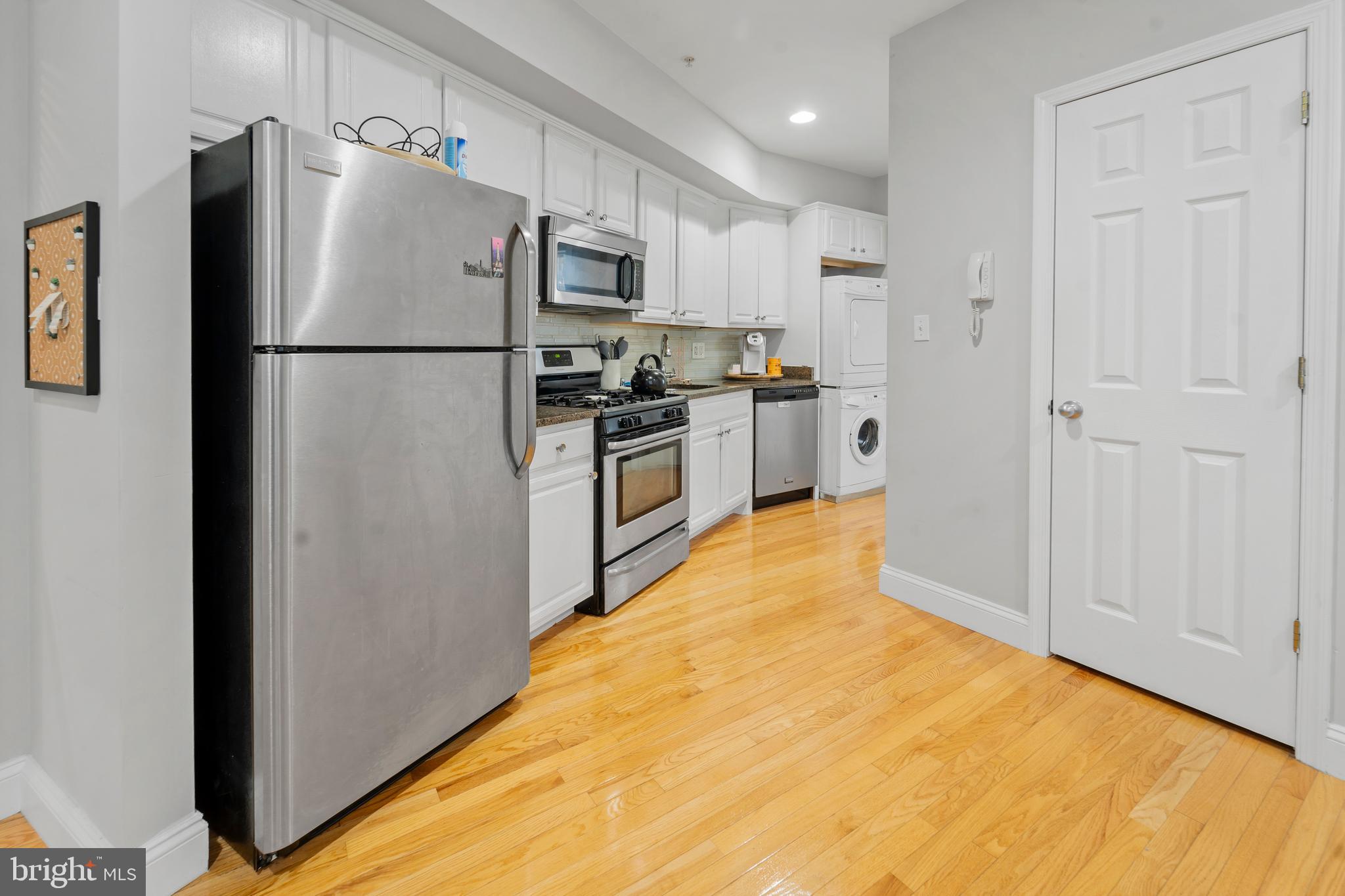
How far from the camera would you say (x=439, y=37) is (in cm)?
235

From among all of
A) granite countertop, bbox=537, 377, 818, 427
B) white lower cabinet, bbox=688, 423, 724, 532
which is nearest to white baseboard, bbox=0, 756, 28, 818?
granite countertop, bbox=537, 377, 818, 427

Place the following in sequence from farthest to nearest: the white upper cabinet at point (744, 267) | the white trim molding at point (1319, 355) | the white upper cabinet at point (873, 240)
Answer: the white upper cabinet at point (873, 240) → the white upper cabinet at point (744, 267) → the white trim molding at point (1319, 355)

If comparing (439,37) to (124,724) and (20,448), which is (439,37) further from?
(124,724)

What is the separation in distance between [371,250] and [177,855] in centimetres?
136

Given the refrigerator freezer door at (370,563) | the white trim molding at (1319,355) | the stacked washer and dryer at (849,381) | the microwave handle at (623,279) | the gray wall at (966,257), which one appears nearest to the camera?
the refrigerator freezer door at (370,563)

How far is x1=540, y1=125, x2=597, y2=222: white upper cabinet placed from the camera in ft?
10.2

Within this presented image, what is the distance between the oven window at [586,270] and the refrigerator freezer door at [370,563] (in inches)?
51.8

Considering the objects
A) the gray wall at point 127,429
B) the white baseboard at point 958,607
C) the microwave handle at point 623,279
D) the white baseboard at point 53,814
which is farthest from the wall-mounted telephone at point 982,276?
the white baseboard at point 53,814

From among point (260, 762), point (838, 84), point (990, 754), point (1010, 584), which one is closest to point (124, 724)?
point (260, 762)

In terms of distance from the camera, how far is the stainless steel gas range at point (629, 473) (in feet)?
9.22

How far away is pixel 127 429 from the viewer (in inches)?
50.0

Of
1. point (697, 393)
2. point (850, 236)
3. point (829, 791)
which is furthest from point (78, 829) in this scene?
point (850, 236)

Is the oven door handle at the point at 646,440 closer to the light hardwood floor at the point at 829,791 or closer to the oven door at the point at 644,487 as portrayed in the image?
the oven door at the point at 644,487

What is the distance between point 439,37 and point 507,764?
245cm
